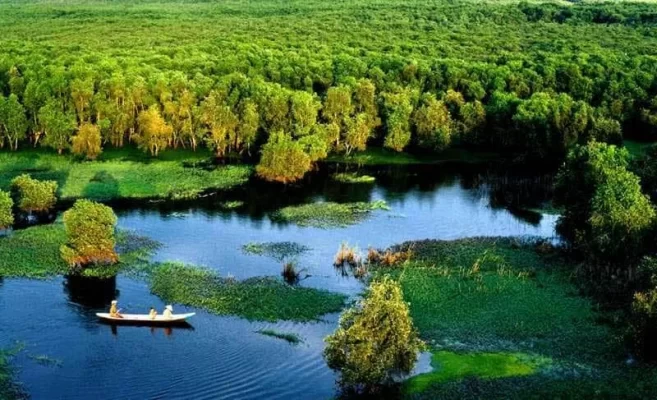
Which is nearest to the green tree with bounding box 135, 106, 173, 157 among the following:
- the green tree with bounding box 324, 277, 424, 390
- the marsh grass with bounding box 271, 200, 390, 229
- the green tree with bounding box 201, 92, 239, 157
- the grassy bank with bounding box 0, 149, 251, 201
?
the grassy bank with bounding box 0, 149, 251, 201

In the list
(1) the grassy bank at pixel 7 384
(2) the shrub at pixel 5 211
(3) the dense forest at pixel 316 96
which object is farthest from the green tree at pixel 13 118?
(1) the grassy bank at pixel 7 384

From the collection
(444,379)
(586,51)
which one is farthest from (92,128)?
(586,51)

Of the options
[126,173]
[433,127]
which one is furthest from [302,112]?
[126,173]

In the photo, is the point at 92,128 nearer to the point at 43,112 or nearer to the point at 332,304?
the point at 43,112

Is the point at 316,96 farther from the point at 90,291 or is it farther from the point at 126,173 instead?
the point at 90,291

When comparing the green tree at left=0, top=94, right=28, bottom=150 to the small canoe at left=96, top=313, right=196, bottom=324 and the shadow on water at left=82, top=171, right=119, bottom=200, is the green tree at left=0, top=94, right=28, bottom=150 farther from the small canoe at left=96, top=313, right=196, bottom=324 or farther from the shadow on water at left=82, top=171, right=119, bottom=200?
the small canoe at left=96, top=313, right=196, bottom=324

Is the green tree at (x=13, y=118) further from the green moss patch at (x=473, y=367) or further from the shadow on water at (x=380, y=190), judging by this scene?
the green moss patch at (x=473, y=367)
